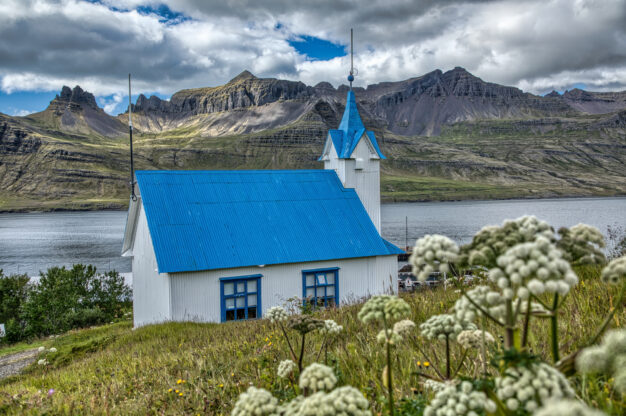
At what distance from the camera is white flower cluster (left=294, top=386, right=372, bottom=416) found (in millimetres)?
1680

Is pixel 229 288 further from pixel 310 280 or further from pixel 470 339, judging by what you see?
pixel 470 339

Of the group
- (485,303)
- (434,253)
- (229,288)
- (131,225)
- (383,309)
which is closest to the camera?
(434,253)

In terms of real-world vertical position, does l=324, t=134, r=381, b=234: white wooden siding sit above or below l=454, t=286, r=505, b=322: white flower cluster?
above

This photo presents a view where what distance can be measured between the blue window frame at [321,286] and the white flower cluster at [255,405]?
18727 millimetres

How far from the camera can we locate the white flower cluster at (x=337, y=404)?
1.68m

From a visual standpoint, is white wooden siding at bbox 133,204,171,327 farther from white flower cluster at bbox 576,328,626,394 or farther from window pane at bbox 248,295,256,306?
white flower cluster at bbox 576,328,626,394

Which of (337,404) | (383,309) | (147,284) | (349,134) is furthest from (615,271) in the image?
(349,134)

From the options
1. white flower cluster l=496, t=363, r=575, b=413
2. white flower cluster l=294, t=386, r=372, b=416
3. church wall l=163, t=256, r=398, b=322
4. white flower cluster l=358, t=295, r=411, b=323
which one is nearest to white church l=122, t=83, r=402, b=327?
church wall l=163, t=256, r=398, b=322

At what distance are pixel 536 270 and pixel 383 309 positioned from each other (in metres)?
1.13

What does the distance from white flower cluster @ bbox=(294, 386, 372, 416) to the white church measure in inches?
631

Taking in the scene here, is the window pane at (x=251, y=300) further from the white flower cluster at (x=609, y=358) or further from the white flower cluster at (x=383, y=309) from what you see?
the white flower cluster at (x=609, y=358)

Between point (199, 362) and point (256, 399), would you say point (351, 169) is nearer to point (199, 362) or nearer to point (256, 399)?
point (199, 362)

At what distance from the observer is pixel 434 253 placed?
181cm

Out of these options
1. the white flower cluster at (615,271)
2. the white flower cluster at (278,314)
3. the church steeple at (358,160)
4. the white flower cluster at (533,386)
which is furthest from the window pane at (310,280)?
the white flower cluster at (533,386)
